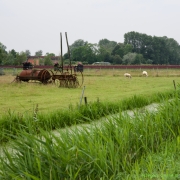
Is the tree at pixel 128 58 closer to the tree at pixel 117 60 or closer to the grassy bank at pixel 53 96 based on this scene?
the tree at pixel 117 60

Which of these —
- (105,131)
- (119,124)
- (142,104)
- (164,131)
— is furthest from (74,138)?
(142,104)

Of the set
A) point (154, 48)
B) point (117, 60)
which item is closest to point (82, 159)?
point (117, 60)

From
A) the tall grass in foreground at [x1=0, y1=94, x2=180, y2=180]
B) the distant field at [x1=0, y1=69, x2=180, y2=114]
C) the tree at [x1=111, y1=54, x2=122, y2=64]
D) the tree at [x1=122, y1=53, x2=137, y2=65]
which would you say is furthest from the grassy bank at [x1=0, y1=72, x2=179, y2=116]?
the tree at [x1=111, y1=54, x2=122, y2=64]

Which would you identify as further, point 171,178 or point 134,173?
point 134,173

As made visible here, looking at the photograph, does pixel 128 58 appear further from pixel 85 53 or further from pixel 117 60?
pixel 85 53

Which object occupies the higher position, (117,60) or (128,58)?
(128,58)

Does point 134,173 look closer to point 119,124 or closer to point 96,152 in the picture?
point 96,152

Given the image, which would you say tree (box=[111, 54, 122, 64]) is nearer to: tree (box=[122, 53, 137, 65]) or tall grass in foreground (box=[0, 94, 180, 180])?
tree (box=[122, 53, 137, 65])

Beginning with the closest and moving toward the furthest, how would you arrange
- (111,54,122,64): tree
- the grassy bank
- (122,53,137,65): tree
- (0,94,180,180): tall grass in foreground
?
(0,94,180,180): tall grass in foreground, the grassy bank, (122,53,137,65): tree, (111,54,122,64): tree

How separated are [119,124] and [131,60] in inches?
2999

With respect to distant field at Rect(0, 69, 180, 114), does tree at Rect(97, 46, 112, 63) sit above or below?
above

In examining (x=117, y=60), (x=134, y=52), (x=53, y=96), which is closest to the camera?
(x=53, y=96)

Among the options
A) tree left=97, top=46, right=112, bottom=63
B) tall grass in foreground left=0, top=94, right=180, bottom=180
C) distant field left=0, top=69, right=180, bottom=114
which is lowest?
distant field left=0, top=69, right=180, bottom=114

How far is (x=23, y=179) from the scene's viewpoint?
315 centimetres
